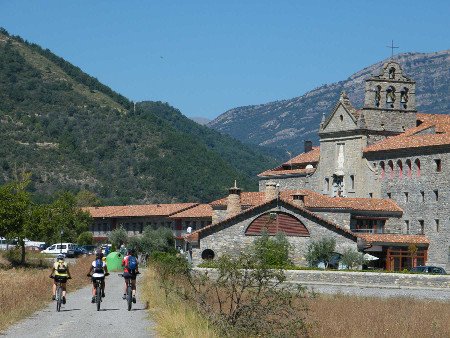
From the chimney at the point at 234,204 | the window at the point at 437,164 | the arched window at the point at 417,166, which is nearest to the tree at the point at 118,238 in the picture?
the chimney at the point at 234,204

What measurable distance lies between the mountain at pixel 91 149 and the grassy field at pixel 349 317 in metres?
109

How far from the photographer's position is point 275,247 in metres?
67.9

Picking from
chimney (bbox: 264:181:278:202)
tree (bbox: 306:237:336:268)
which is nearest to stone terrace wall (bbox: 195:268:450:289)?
tree (bbox: 306:237:336:268)

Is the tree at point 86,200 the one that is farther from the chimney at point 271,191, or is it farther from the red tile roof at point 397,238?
the red tile roof at point 397,238

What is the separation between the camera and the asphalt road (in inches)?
1088

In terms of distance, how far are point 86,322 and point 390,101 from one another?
64756 millimetres

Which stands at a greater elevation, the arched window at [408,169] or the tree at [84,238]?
the arched window at [408,169]

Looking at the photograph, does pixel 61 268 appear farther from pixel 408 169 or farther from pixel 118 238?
pixel 118 238

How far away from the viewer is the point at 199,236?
7225 centimetres

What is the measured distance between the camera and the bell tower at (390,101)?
300 ft

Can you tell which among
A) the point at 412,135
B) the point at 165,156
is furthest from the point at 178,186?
the point at 412,135

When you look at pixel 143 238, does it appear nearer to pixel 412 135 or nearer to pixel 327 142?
pixel 327 142

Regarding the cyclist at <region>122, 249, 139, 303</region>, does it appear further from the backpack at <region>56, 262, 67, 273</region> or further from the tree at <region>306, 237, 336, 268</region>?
the tree at <region>306, 237, 336, 268</region>

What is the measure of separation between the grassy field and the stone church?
25.1 meters
